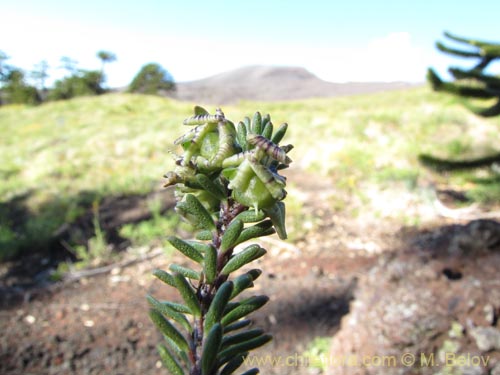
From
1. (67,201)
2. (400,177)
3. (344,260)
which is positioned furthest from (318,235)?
(67,201)

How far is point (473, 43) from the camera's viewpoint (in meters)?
4.25

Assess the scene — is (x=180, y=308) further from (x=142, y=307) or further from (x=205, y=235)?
(x=142, y=307)

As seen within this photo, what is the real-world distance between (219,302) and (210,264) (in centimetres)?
6

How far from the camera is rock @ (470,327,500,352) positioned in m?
2.08

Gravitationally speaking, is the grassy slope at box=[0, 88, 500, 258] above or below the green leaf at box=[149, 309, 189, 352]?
below

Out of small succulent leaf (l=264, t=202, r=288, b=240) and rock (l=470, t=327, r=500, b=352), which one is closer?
small succulent leaf (l=264, t=202, r=288, b=240)

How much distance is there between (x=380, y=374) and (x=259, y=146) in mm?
1944

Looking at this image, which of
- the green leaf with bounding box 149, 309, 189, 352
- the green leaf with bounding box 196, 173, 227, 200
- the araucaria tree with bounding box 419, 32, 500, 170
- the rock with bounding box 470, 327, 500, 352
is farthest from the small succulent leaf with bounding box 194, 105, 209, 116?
the araucaria tree with bounding box 419, 32, 500, 170

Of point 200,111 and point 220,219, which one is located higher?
point 200,111

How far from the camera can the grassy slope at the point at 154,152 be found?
625cm

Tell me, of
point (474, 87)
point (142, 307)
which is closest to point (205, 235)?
point (142, 307)

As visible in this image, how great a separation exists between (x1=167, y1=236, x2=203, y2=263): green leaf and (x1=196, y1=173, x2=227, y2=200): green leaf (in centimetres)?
9

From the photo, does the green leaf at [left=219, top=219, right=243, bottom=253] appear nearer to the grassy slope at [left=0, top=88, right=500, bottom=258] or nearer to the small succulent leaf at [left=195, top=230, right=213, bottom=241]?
the small succulent leaf at [left=195, top=230, right=213, bottom=241]

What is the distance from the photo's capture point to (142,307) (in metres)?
3.37
